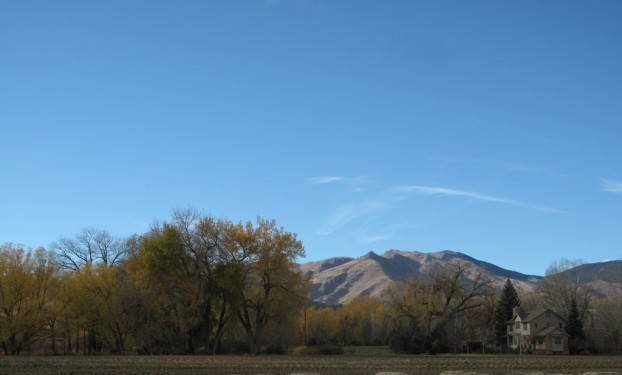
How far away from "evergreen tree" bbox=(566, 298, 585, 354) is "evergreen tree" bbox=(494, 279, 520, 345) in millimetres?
13275

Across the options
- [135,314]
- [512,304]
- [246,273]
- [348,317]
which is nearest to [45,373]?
[135,314]

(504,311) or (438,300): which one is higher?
(438,300)

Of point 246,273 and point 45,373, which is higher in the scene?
point 246,273

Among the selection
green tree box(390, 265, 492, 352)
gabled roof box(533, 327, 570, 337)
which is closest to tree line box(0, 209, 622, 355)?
green tree box(390, 265, 492, 352)

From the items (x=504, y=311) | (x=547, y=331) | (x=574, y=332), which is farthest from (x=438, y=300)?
(x=504, y=311)

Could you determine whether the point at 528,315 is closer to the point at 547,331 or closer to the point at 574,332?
the point at 547,331

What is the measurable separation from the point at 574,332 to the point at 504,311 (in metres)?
17.2

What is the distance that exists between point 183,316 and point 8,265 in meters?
19.9

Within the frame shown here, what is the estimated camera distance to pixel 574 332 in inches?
3332

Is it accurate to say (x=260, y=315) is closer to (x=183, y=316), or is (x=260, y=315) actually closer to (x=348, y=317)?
(x=183, y=316)

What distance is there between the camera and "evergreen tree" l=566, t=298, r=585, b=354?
267 ft

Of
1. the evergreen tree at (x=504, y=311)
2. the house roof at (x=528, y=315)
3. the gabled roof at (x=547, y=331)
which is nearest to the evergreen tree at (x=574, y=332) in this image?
the gabled roof at (x=547, y=331)

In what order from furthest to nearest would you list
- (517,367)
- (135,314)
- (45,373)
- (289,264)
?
(289,264) → (135,314) → (517,367) → (45,373)

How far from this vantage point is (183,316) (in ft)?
215
